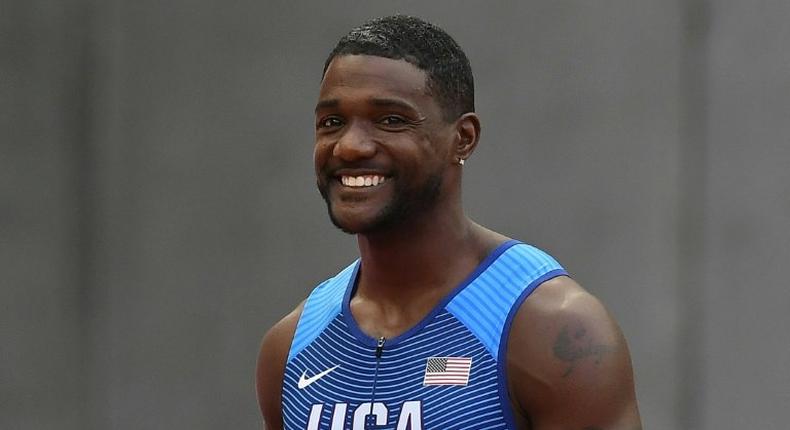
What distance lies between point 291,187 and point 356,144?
3.33 metres

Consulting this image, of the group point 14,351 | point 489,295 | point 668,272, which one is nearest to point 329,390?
point 489,295

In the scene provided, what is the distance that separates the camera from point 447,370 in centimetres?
308

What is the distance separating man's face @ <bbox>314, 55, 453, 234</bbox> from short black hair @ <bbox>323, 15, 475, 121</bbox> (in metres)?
0.02

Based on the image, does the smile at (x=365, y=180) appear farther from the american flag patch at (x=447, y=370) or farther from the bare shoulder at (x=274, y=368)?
the bare shoulder at (x=274, y=368)

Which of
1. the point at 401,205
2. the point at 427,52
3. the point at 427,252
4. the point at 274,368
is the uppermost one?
the point at 427,52

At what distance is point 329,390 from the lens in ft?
10.7

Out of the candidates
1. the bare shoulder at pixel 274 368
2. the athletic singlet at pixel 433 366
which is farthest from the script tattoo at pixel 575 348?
the bare shoulder at pixel 274 368

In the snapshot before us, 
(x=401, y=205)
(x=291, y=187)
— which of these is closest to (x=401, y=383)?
(x=401, y=205)

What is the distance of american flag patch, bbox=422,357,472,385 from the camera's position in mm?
3047

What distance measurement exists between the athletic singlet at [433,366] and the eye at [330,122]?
17.7 inches

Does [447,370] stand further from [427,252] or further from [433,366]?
[427,252]

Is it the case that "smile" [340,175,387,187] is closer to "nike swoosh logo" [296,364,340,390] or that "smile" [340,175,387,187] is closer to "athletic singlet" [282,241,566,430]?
"athletic singlet" [282,241,566,430]

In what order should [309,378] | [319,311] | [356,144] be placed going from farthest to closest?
[319,311] < [309,378] < [356,144]

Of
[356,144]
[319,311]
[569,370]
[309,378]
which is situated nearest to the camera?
[569,370]
